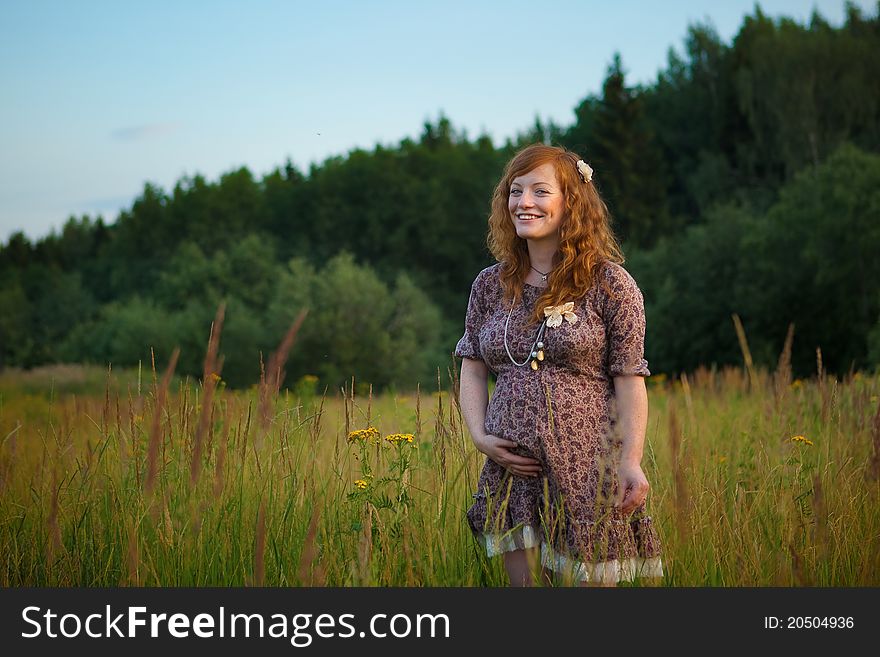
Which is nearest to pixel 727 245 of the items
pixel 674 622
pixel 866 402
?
pixel 866 402

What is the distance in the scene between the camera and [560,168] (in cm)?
304

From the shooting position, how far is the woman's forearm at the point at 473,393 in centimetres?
303

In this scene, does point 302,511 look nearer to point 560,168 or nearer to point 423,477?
point 423,477

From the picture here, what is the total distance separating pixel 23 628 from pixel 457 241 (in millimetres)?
49745

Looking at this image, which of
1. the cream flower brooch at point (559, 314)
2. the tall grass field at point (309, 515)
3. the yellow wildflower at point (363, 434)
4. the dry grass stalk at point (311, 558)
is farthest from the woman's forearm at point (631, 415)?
the dry grass stalk at point (311, 558)

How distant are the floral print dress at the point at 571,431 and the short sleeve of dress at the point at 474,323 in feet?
0.38

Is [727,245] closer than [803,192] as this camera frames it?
No

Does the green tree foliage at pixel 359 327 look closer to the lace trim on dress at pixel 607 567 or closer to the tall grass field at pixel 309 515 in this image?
the tall grass field at pixel 309 515

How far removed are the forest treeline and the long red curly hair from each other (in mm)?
21047

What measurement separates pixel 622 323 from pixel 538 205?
0.45m

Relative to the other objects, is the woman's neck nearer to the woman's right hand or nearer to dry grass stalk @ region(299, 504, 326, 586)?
the woman's right hand

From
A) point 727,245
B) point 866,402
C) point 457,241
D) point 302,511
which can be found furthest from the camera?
point 457,241

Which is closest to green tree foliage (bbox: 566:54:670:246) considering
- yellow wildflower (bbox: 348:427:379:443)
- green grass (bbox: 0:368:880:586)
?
green grass (bbox: 0:368:880:586)

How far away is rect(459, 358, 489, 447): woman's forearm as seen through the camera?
3035 mm
